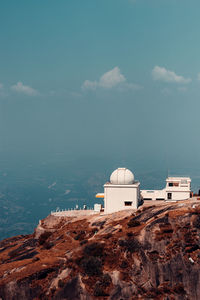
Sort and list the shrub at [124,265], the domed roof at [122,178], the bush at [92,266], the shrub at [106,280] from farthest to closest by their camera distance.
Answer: the domed roof at [122,178], the shrub at [124,265], the bush at [92,266], the shrub at [106,280]

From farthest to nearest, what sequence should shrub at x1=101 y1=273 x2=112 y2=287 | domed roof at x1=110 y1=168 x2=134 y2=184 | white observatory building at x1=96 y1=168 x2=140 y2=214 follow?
1. domed roof at x1=110 y1=168 x2=134 y2=184
2. white observatory building at x1=96 y1=168 x2=140 y2=214
3. shrub at x1=101 y1=273 x2=112 y2=287

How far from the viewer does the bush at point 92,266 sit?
170ft

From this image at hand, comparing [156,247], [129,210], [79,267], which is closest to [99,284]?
[79,267]

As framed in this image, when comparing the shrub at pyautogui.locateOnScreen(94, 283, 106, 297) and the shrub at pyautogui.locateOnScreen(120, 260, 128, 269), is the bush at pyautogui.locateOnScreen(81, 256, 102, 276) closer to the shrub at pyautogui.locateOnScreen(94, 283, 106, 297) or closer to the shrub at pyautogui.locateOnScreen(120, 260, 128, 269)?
the shrub at pyautogui.locateOnScreen(94, 283, 106, 297)

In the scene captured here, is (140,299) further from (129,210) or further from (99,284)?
(129,210)

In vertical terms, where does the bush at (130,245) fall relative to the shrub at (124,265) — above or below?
above

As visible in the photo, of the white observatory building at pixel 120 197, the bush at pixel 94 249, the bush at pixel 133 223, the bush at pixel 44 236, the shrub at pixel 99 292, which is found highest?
the white observatory building at pixel 120 197

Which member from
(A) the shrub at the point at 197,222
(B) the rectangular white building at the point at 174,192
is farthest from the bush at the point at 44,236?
(A) the shrub at the point at 197,222

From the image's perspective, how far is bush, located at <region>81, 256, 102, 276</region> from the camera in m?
51.8

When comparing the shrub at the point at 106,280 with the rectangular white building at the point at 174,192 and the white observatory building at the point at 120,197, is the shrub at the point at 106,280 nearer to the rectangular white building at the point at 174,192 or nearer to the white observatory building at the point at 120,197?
the white observatory building at the point at 120,197

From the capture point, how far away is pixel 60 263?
178 ft

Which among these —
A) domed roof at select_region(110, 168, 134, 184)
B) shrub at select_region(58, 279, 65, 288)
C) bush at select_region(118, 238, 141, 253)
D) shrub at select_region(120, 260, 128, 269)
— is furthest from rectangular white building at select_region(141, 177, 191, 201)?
shrub at select_region(58, 279, 65, 288)

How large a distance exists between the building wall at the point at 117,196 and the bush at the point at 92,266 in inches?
1002

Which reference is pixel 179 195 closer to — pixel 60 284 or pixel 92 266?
pixel 92 266
